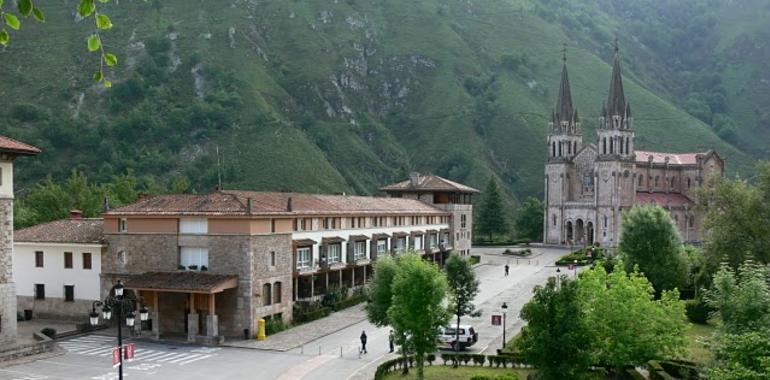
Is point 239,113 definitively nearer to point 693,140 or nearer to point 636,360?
point 693,140

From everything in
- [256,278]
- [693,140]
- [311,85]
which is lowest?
[256,278]

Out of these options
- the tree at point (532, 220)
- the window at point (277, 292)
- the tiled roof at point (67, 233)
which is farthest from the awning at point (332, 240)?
the tree at point (532, 220)

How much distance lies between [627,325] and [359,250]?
32918 mm

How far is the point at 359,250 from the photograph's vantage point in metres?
62.8

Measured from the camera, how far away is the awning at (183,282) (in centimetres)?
4400

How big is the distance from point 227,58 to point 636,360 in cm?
12917

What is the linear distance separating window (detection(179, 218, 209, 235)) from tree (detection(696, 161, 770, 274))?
31936 mm

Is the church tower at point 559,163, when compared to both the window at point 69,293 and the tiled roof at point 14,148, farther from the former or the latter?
the tiled roof at point 14,148

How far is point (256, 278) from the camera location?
46.3m

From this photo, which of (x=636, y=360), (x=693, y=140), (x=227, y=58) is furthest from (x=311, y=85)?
(x=636, y=360)

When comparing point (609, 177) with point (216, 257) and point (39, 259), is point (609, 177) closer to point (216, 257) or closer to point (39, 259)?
point (216, 257)

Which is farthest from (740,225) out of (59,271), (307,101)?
(307,101)

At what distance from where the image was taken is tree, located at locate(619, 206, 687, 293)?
5425 cm

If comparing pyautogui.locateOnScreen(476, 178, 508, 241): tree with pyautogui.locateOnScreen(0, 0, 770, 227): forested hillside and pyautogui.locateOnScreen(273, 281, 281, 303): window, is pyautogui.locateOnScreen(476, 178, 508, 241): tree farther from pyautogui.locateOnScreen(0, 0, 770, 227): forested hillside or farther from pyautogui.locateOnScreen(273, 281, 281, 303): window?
pyautogui.locateOnScreen(273, 281, 281, 303): window
